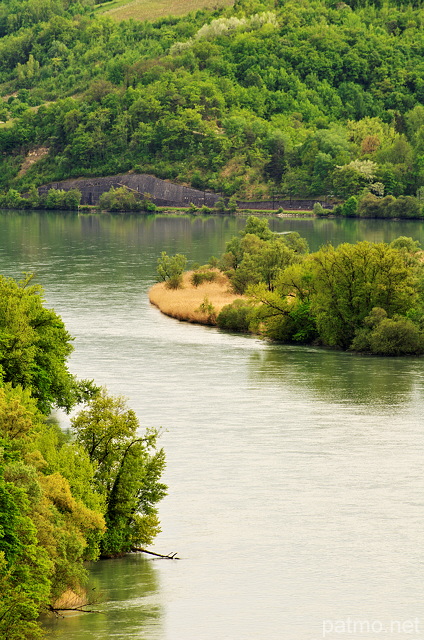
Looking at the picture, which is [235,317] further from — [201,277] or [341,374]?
[341,374]

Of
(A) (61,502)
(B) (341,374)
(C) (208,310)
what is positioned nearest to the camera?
(A) (61,502)

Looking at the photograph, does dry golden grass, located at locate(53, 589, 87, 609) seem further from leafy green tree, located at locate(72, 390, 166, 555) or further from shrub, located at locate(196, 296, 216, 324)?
shrub, located at locate(196, 296, 216, 324)

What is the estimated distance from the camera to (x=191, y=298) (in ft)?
318

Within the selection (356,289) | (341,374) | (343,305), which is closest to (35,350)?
(341,374)

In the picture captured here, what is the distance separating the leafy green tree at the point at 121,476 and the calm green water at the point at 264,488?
979 mm

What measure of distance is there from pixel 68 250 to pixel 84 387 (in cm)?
9251

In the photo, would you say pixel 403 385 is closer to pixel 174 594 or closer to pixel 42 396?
pixel 42 396

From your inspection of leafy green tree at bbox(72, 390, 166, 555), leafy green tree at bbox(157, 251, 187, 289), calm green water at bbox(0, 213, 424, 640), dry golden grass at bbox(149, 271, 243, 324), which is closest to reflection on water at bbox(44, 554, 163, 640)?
calm green water at bbox(0, 213, 424, 640)

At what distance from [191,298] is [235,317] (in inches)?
470

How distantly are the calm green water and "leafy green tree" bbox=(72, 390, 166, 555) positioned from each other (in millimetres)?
979

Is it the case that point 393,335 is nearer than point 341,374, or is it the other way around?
point 341,374

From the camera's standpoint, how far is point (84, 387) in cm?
5362

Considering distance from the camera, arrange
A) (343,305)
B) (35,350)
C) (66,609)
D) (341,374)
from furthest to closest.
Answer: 1. (343,305)
2. (341,374)
3. (35,350)
4. (66,609)

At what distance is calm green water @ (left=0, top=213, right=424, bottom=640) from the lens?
34.0 metres
